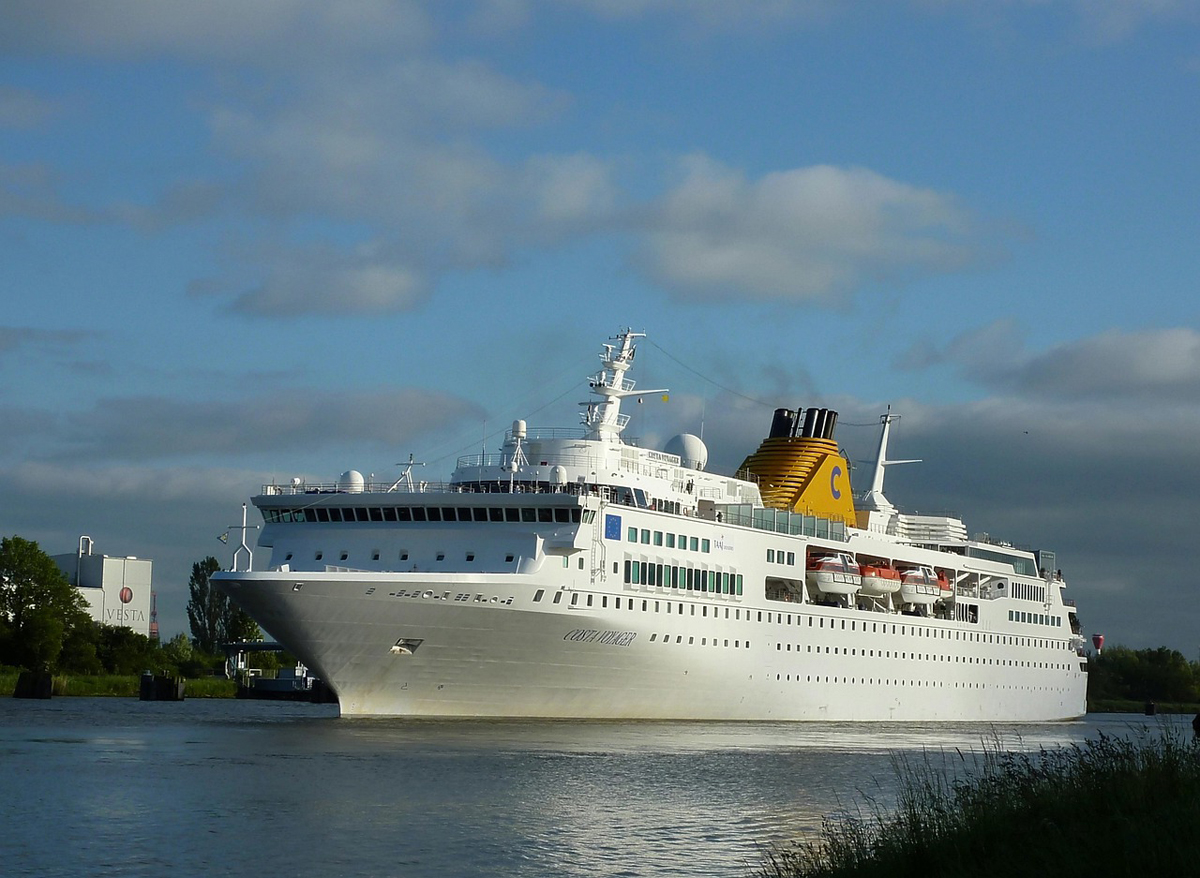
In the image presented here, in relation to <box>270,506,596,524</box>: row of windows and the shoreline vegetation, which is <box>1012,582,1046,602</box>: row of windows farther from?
<box>270,506,596,524</box>: row of windows

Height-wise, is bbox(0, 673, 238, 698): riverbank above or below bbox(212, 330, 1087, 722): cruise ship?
below

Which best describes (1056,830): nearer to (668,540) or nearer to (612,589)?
(612,589)

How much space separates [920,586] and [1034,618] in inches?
543

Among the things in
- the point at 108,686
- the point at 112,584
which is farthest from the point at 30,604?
the point at 112,584

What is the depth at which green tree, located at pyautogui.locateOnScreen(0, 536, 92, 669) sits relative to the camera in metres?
83.2

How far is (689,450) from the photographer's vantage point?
56.8 meters

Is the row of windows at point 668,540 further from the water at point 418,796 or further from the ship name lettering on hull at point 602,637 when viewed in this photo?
the water at point 418,796

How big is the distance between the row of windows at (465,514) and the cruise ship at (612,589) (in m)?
0.06

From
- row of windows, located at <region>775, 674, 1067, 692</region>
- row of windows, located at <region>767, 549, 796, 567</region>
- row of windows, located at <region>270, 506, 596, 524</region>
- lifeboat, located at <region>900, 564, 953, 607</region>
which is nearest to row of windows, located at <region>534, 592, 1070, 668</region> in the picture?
row of windows, located at <region>775, 674, 1067, 692</region>

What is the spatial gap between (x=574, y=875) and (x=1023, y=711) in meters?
57.1

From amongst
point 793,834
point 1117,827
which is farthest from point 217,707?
point 1117,827

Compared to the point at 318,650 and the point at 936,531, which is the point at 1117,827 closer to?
the point at 318,650

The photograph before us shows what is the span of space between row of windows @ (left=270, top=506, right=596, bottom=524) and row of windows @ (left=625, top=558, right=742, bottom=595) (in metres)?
2.71

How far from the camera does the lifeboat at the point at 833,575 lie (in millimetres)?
57000
